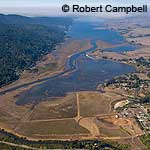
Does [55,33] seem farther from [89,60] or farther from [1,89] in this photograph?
[1,89]

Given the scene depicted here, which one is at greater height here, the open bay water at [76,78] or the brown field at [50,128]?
the open bay water at [76,78]

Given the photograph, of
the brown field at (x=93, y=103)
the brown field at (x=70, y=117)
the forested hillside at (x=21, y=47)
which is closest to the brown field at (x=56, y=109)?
the brown field at (x=70, y=117)

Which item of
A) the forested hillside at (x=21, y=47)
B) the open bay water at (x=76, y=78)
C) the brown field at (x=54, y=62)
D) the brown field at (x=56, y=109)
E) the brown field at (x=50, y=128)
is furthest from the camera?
the forested hillside at (x=21, y=47)

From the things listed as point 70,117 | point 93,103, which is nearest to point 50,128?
point 70,117

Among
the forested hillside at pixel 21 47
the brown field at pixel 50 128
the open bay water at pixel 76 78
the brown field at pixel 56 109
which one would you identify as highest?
the forested hillside at pixel 21 47

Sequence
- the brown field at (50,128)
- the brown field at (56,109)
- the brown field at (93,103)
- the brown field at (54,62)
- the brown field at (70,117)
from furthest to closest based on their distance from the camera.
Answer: the brown field at (54,62) < the brown field at (93,103) < the brown field at (56,109) < the brown field at (70,117) < the brown field at (50,128)

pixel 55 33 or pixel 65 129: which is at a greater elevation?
pixel 55 33

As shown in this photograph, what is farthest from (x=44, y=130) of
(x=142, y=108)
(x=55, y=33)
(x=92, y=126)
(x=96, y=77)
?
(x=55, y=33)

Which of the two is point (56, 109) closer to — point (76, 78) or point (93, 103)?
point (93, 103)

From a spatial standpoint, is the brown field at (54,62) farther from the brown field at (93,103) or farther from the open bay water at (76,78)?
the brown field at (93,103)

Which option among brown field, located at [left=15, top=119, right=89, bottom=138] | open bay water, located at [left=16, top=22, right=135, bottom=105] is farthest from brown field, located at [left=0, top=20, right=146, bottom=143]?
open bay water, located at [left=16, top=22, right=135, bottom=105]

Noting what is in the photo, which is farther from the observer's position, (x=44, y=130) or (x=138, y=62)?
(x=138, y=62)
